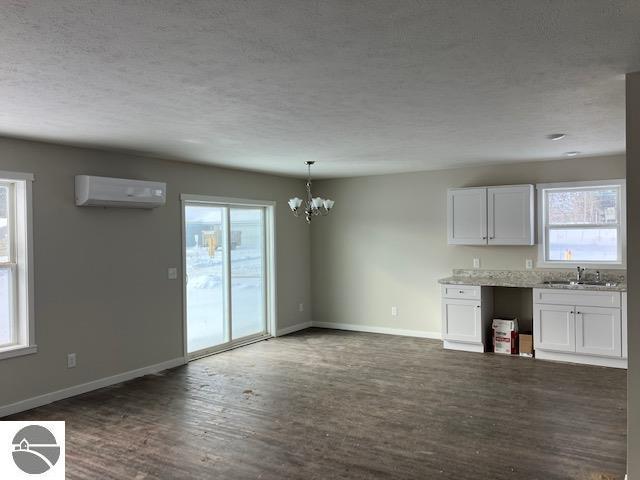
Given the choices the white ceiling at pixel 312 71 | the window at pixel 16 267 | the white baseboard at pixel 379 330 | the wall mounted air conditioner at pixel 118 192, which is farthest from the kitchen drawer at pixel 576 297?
the window at pixel 16 267

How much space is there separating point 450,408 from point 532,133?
95.5 inches

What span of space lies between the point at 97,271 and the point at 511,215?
4.64 meters

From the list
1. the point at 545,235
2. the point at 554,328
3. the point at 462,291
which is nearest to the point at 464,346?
the point at 462,291

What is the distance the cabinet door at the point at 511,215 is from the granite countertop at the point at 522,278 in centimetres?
44

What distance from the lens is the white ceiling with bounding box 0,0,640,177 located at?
79.2 inches

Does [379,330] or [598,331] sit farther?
[379,330]

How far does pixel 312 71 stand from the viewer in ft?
8.90

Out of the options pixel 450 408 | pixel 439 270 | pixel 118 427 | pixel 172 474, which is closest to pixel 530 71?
pixel 450 408

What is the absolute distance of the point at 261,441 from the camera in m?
3.66

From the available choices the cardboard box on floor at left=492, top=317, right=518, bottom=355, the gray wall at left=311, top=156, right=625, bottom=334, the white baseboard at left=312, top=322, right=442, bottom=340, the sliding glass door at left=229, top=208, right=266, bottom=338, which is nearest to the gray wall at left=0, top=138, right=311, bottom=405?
the sliding glass door at left=229, top=208, right=266, bottom=338

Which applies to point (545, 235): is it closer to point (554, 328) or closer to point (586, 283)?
point (586, 283)

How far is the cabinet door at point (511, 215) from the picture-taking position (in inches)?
241

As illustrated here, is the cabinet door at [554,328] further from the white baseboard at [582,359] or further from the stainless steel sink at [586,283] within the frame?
the stainless steel sink at [586,283]

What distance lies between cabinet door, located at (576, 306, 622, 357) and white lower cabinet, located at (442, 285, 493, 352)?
3.39 ft
